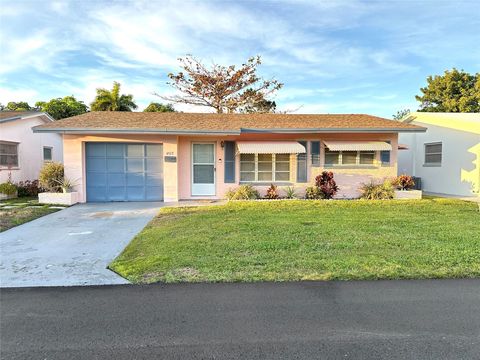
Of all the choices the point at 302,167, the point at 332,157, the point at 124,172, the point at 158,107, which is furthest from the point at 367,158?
the point at 158,107

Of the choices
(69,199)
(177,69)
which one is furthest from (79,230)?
(177,69)

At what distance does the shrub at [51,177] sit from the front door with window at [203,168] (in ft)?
17.9

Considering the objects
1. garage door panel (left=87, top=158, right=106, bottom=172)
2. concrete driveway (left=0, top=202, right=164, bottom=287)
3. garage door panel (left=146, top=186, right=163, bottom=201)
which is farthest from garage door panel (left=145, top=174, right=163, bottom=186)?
concrete driveway (left=0, top=202, right=164, bottom=287)

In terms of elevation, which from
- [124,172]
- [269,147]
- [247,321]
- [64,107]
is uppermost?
[64,107]

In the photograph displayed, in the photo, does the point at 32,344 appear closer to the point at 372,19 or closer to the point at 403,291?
the point at 403,291

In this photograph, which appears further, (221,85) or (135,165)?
(221,85)

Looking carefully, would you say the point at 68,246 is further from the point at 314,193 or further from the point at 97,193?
the point at 314,193

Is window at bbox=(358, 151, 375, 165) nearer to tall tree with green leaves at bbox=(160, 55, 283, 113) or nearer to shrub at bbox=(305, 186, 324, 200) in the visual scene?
shrub at bbox=(305, 186, 324, 200)

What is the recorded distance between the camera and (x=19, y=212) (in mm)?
10633

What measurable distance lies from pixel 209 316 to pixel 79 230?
19.9 ft

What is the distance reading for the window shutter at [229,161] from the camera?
563 inches

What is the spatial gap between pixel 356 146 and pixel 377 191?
217 centimetres

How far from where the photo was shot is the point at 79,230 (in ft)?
27.8

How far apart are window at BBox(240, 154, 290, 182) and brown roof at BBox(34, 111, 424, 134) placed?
141 cm
